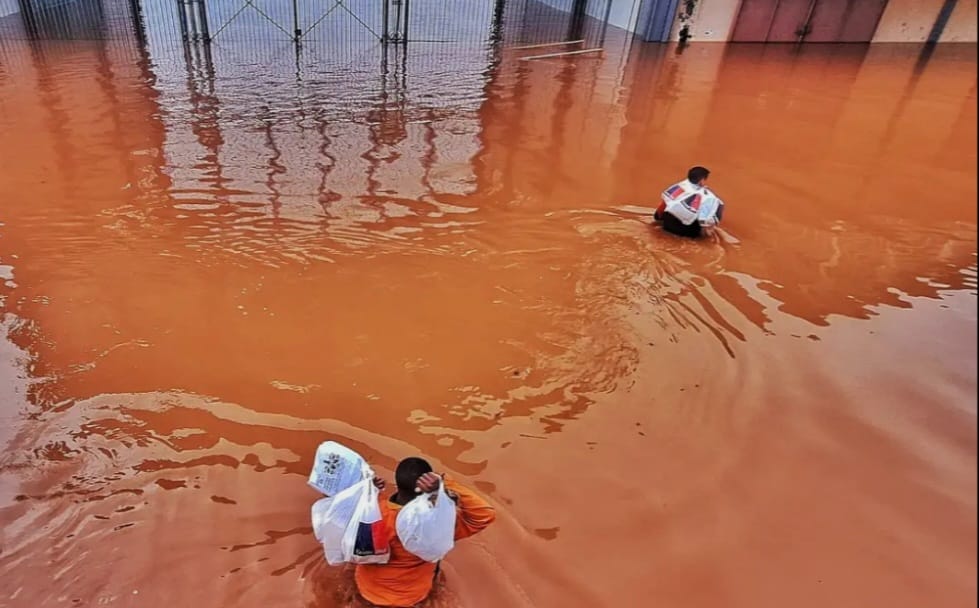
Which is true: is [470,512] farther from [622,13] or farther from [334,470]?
[622,13]

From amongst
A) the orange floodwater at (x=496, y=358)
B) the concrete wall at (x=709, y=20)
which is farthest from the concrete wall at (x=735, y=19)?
the orange floodwater at (x=496, y=358)

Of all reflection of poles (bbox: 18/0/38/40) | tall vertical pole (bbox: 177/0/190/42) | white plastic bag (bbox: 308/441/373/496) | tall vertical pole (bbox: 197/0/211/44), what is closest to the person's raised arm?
white plastic bag (bbox: 308/441/373/496)

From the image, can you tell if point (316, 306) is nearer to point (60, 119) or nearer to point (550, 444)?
point (550, 444)

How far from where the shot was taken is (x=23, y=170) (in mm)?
7551

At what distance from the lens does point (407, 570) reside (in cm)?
290

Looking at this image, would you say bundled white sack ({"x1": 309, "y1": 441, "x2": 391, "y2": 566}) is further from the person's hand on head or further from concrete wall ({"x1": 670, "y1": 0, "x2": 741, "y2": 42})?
concrete wall ({"x1": 670, "y1": 0, "x2": 741, "y2": 42})

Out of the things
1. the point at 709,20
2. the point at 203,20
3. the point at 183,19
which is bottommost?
the point at 183,19

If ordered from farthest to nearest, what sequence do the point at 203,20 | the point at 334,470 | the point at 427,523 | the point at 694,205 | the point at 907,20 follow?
the point at 907,20 < the point at 203,20 < the point at 694,205 < the point at 334,470 < the point at 427,523

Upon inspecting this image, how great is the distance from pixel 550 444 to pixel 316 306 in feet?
7.92

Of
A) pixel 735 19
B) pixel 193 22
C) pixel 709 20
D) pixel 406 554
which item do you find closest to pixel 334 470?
pixel 406 554

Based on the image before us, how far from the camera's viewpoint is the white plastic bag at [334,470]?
10.2 ft

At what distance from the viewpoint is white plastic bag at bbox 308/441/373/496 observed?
3107 mm

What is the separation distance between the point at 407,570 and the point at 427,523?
16.9 inches

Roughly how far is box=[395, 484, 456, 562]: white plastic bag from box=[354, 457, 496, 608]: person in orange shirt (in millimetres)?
100
